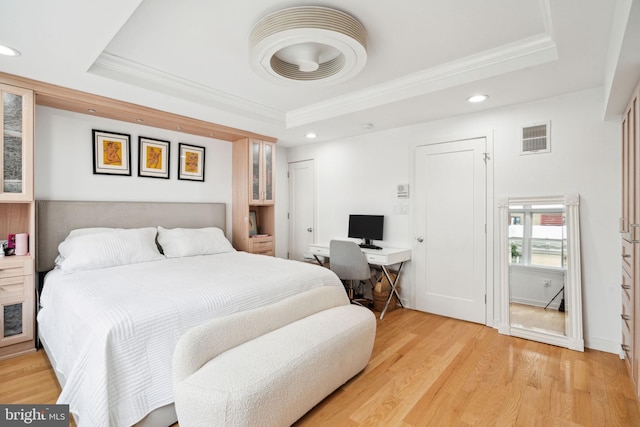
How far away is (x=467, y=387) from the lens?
219 centimetres

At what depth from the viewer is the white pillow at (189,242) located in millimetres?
3412

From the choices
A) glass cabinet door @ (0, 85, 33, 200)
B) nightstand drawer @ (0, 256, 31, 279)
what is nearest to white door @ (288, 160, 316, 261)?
nightstand drawer @ (0, 256, 31, 279)

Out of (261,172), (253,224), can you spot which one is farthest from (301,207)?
(261,172)

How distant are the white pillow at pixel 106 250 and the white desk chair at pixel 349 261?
1.88 meters

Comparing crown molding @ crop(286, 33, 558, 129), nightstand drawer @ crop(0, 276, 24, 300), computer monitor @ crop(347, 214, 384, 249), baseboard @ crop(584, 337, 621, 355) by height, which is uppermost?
crown molding @ crop(286, 33, 558, 129)

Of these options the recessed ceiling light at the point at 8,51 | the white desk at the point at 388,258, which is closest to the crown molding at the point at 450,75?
the white desk at the point at 388,258

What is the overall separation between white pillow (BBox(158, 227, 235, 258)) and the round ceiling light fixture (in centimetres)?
203

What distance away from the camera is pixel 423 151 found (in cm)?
378

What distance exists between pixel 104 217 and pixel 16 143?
0.98 metres

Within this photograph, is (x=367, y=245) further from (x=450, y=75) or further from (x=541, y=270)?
(x=450, y=75)

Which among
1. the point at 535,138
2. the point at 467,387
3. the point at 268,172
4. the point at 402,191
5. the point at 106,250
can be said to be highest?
the point at 535,138

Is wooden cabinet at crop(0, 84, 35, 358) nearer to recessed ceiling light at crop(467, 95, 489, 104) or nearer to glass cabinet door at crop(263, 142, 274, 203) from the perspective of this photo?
glass cabinet door at crop(263, 142, 274, 203)

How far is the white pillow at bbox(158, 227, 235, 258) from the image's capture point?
3.41 m

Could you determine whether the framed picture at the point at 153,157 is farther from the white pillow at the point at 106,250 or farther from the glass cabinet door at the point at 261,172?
the glass cabinet door at the point at 261,172
